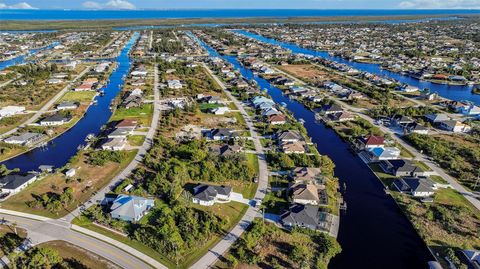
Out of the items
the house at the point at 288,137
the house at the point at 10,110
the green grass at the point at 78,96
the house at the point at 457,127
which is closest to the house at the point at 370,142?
the house at the point at 288,137

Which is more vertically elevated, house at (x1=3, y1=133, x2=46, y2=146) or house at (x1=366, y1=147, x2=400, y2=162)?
house at (x1=3, y1=133, x2=46, y2=146)

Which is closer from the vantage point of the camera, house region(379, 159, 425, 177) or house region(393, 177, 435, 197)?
house region(393, 177, 435, 197)

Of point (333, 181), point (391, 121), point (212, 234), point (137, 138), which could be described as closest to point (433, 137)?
point (391, 121)

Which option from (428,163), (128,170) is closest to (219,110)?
(128,170)

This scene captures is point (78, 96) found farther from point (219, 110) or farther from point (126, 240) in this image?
point (126, 240)

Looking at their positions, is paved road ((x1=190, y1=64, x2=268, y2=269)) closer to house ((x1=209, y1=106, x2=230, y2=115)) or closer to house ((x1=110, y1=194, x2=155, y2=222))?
house ((x1=110, y1=194, x2=155, y2=222))

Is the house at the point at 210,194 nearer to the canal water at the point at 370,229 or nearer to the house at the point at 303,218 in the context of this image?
the house at the point at 303,218

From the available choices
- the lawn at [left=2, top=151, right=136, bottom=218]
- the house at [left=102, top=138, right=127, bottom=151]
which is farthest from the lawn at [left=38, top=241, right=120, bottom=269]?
the house at [left=102, top=138, right=127, bottom=151]
